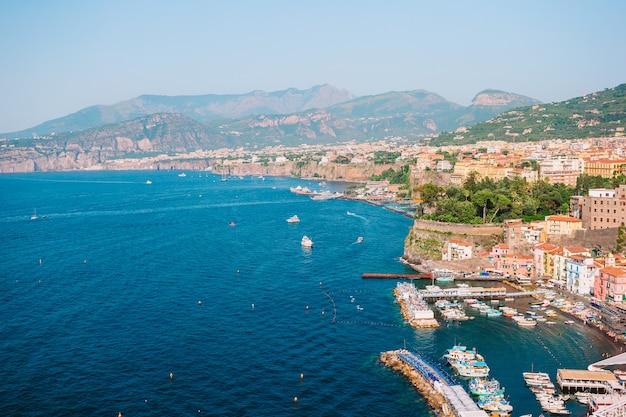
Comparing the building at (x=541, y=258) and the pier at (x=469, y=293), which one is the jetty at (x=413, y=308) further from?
the building at (x=541, y=258)

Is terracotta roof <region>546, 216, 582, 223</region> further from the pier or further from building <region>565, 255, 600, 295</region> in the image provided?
the pier

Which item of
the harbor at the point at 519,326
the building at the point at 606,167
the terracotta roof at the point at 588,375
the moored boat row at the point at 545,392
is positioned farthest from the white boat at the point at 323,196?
the terracotta roof at the point at 588,375

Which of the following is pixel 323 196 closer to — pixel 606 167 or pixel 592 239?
pixel 606 167

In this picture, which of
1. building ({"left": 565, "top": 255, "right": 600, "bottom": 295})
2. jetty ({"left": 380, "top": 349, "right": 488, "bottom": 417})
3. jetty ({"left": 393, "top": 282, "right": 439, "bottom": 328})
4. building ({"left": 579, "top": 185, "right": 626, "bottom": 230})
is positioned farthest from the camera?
building ({"left": 579, "top": 185, "right": 626, "bottom": 230})

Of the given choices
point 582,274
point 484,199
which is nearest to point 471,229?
point 484,199

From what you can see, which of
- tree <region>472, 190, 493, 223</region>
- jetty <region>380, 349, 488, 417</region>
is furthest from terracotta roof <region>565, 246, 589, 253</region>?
jetty <region>380, 349, 488, 417</region>
